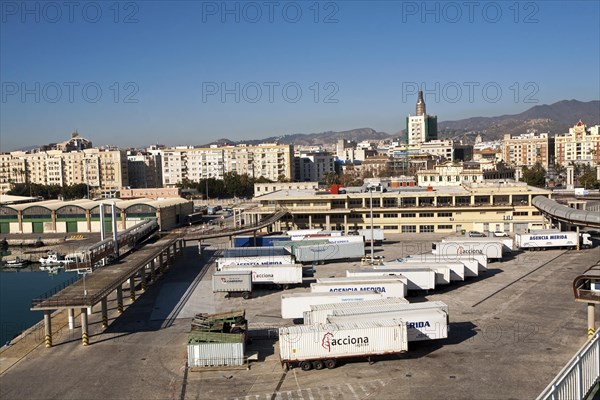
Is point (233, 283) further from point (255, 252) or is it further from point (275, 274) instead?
point (255, 252)

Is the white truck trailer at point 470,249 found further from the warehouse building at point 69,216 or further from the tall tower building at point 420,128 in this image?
the tall tower building at point 420,128

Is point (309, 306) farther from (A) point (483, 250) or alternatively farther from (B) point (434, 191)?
(B) point (434, 191)

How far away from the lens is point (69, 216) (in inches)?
2127

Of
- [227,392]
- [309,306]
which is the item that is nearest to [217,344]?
[227,392]

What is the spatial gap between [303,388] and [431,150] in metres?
134

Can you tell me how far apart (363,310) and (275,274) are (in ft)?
29.7

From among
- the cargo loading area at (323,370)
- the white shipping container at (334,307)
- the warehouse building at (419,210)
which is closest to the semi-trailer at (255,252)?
the cargo loading area at (323,370)

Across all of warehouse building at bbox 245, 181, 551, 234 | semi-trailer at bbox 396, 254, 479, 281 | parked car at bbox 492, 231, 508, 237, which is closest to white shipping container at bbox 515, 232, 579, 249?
parked car at bbox 492, 231, 508, 237

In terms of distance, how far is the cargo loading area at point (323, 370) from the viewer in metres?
14.6

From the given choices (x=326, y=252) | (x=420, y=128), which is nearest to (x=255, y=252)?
(x=326, y=252)

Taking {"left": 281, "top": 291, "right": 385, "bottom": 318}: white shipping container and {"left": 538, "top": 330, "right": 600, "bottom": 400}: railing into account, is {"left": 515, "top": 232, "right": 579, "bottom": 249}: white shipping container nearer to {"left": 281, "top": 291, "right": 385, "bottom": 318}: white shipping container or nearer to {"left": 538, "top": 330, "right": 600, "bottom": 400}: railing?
{"left": 281, "top": 291, "right": 385, "bottom": 318}: white shipping container

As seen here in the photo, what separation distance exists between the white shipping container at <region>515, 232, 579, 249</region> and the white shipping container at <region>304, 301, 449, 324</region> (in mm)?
18906

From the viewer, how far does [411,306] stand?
18359mm

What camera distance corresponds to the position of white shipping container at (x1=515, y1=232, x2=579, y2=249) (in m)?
34.7
